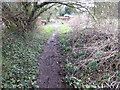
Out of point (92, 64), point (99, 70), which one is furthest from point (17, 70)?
point (99, 70)

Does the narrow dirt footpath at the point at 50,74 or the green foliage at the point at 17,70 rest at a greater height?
the green foliage at the point at 17,70

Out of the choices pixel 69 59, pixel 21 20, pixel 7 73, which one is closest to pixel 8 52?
pixel 7 73

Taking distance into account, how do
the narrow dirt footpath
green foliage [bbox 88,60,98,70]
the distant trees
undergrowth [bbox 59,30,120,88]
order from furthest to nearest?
1. the distant trees
2. green foliage [bbox 88,60,98,70]
3. the narrow dirt footpath
4. undergrowth [bbox 59,30,120,88]

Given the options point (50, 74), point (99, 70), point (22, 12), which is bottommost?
point (50, 74)

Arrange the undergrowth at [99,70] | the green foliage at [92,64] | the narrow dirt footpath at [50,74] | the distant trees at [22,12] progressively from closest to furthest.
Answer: the undergrowth at [99,70] < the narrow dirt footpath at [50,74] < the green foliage at [92,64] < the distant trees at [22,12]

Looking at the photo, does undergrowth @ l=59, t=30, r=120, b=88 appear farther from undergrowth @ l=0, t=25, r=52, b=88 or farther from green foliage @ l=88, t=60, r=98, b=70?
undergrowth @ l=0, t=25, r=52, b=88

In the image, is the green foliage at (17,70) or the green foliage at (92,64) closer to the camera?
the green foliage at (17,70)

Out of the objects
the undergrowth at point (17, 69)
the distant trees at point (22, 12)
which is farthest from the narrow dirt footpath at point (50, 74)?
the distant trees at point (22, 12)

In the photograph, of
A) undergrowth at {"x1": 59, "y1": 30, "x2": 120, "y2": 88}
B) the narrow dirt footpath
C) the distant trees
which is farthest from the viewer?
the distant trees

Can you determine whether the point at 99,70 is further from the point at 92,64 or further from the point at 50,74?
the point at 50,74

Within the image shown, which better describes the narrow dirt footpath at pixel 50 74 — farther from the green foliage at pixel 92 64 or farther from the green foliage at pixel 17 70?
the green foliage at pixel 92 64

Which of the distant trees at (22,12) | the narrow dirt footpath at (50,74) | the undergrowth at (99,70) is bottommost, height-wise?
the narrow dirt footpath at (50,74)

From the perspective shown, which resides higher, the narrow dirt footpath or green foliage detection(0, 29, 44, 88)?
green foliage detection(0, 29, 44, 88)

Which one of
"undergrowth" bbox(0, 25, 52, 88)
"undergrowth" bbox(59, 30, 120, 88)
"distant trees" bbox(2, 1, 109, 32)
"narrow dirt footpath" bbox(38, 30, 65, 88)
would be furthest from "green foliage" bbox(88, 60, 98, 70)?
"distant trees" bbox(2, 1, 109, 32)
